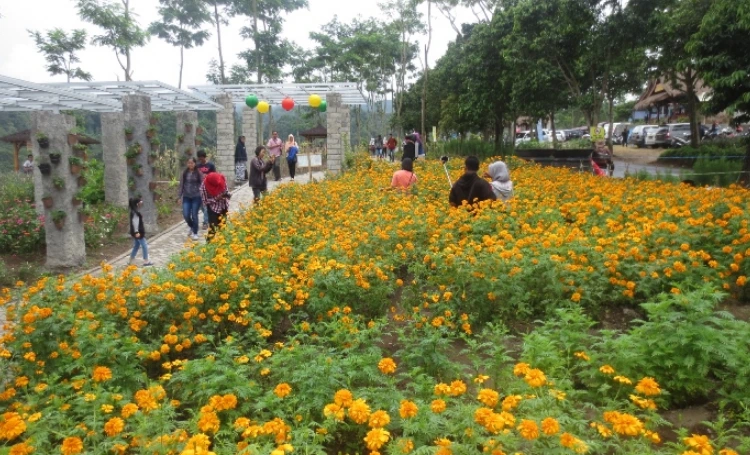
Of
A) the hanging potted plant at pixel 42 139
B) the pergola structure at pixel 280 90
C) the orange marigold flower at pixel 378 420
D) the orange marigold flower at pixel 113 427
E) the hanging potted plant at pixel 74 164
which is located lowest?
→ the orange marigold flower at pixel 113 427

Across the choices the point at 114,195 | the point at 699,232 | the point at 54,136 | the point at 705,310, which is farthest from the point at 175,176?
the point at 705,310

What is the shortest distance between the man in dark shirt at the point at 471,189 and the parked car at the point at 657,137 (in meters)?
26.3

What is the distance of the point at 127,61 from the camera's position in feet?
86.5

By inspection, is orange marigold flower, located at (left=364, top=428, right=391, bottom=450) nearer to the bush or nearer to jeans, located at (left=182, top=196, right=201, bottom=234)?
jeans, located at (left=182, top=196, right=201, bottom=234)

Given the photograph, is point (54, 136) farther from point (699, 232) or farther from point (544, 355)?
point (699, 232)

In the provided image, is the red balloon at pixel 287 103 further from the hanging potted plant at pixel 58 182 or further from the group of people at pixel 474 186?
the group of people at pixel 474 186

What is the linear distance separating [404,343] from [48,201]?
6.84m

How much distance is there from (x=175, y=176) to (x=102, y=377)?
51.3ft

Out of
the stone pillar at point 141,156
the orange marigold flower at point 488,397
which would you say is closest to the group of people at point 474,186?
the orange marigold flower at point 488,397

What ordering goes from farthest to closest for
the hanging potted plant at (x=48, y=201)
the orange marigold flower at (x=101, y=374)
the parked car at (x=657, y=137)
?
1. the parked car at (x=657, y=137)
2. the hanging potted plant at (x=48, y=201)
3. the orange marigold flower at (x=101, y=374)

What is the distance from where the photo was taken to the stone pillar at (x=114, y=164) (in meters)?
13.8

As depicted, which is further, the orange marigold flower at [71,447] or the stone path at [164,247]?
the stone path at [164,247]

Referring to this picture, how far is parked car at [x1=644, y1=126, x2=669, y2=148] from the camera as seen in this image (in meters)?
29.6

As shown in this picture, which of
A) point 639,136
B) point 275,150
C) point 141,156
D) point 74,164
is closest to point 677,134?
point 639,136
